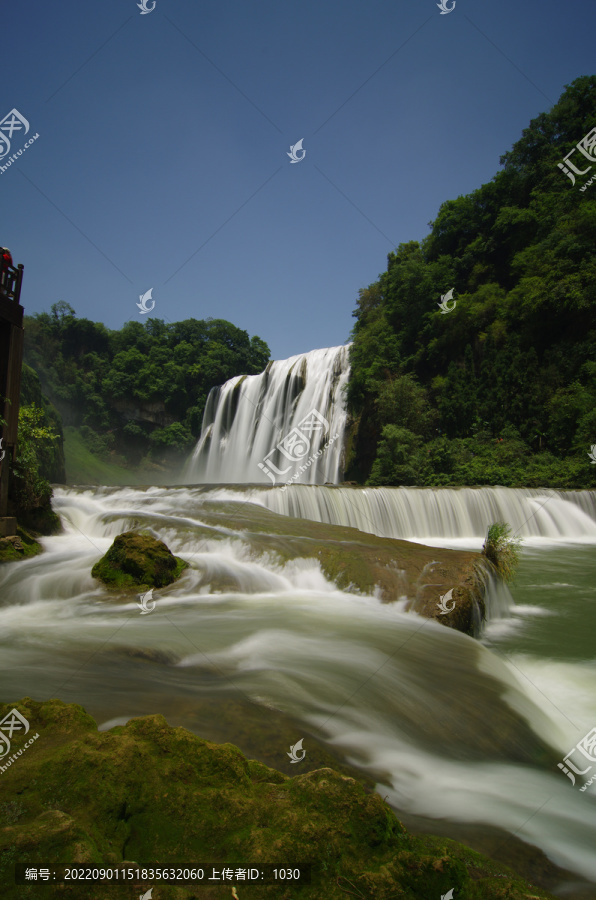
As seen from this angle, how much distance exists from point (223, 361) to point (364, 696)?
52393mm

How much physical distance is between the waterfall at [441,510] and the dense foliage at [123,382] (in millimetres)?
36203

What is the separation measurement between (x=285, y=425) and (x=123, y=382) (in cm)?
2649

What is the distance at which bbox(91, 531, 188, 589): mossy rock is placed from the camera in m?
7.74

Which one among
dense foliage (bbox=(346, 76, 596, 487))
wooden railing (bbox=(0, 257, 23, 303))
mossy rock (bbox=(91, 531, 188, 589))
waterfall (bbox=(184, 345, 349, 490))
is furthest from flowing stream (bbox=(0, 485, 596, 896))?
waterfall (bbox=(184, 345, 349, 490))

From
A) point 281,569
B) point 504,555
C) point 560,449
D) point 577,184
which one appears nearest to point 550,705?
point 504,555

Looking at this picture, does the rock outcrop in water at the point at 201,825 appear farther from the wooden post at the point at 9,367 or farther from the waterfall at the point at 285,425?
the waterfall at the point at 285,425

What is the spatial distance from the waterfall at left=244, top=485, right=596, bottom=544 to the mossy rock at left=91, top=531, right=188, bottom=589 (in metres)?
8.23

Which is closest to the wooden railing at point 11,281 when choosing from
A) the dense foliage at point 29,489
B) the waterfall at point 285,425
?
the dense foliage at point 29,489

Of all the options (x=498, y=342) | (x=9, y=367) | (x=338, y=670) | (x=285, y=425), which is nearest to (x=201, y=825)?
(x=338, y=670)

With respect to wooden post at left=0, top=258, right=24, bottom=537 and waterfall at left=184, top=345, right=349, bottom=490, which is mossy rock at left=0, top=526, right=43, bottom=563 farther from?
waterfall at left=184, top=345, right=349, bottom=490

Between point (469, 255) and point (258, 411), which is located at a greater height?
point (469, 255)

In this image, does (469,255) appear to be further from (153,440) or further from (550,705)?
(153,440)

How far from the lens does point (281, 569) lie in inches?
327

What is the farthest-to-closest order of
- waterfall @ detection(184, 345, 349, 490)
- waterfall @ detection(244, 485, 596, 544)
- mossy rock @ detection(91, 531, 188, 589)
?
waterfall @ detection(184, 345, 349, 490)
waterfall @ detection(244, 485, 596, 544)
mossy rock @ detection(91, 531, 188, 589)
